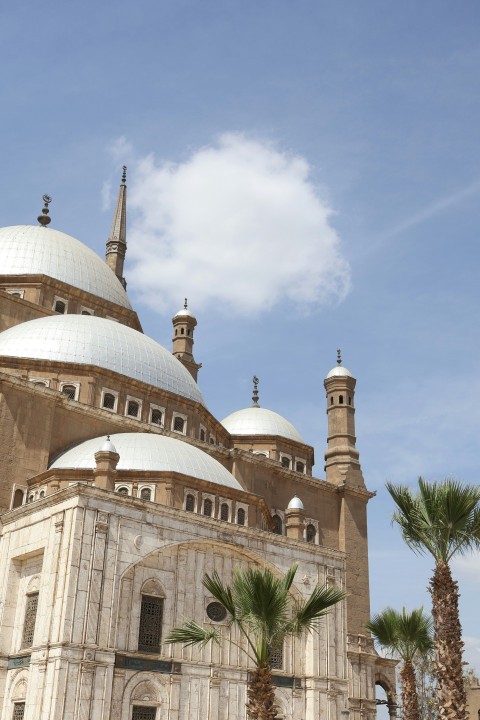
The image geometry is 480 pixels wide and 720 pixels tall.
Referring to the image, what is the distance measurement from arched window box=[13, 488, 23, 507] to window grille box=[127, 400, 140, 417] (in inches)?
219

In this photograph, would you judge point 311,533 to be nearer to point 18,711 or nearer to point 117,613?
point 117,613

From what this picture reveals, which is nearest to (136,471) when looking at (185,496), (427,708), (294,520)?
(185,496)

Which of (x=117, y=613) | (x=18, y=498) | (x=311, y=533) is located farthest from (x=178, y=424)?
(x=117, y=613)

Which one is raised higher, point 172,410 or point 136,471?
point 172,410

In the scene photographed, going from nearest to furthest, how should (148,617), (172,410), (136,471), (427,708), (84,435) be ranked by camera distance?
(148,617), (136,471), (84,435), (172,410), (427,708)

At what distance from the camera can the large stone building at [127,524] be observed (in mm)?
17406

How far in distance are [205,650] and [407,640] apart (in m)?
5.20

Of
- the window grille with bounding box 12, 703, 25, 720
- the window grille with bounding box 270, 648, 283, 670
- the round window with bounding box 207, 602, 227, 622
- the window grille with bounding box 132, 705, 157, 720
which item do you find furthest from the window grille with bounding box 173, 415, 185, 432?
the window grille with bounding box 12, 703, 25, 720

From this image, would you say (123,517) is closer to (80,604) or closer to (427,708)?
(80,604)

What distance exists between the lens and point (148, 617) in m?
18.5

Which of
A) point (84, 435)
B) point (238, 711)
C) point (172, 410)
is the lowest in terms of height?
point (238, 711)

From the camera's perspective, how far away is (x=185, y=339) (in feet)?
118

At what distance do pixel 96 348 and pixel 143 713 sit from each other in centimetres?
1288

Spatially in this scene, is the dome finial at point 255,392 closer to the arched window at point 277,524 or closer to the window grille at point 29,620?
the arched window at point 277,524
